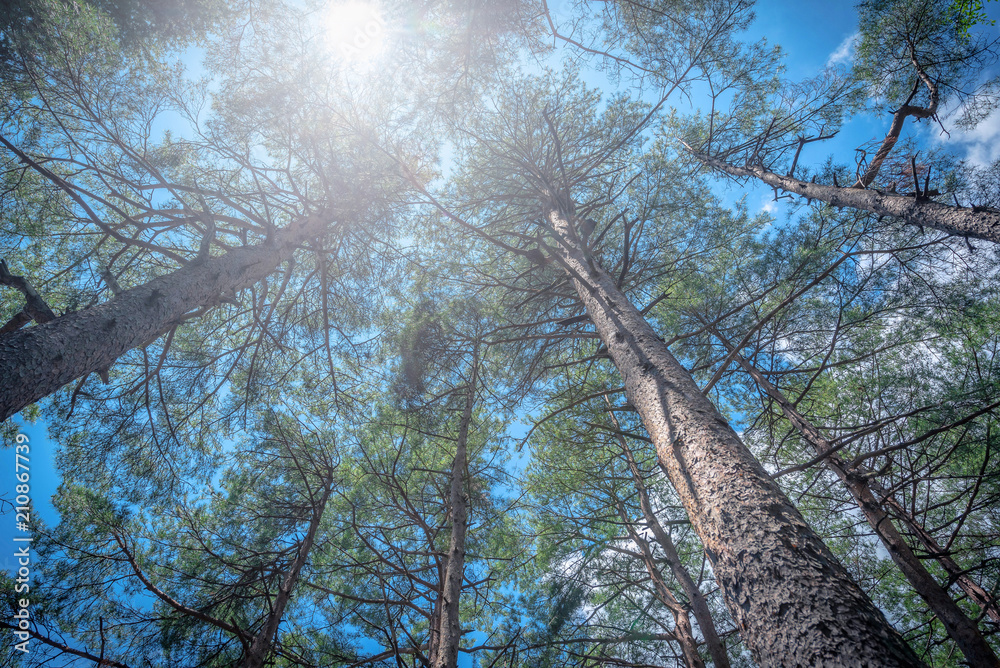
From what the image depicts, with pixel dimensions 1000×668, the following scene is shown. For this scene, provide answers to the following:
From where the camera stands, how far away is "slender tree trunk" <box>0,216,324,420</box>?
81.3 inches

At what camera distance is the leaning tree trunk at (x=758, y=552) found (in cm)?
98

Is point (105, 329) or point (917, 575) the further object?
point (917, 575)

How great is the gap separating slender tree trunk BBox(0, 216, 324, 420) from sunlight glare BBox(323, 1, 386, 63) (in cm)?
333

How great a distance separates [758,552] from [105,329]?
399cm

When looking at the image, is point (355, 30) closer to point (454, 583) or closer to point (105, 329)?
point (105, 329)

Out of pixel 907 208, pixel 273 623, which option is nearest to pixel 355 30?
pixel 273 623

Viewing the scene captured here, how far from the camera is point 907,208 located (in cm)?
424

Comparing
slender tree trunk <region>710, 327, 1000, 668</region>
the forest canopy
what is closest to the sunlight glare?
the forest canopy

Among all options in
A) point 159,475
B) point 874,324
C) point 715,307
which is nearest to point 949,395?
point 874,324

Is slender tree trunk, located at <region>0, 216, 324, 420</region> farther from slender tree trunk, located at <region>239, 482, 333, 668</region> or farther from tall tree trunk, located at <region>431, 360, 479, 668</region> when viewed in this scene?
tall tree trunk, located at <region>431, 360, 479, 668</region>

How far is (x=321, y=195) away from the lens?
20.4 feet

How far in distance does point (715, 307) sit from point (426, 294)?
4.15m

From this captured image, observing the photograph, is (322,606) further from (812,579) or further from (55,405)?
(812,579)

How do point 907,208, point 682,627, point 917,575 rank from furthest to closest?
point 907,208 → point 682,627 → point 917,575
